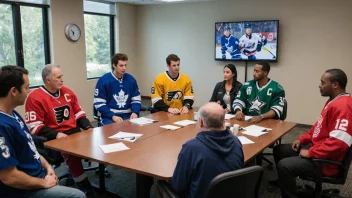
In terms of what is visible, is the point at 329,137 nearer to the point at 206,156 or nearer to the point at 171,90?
the point at 206,156

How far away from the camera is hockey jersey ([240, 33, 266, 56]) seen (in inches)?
223

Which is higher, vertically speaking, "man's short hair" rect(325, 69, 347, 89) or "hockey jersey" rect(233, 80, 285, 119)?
"man's short hair" rect(325, 69, 347, 89)

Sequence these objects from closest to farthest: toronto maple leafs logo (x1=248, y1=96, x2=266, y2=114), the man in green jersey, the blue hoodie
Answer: the blue hoodie, the man in green jersey, toronto maple leafs logo (x1=248, y1=96, x2=266, y2=114)

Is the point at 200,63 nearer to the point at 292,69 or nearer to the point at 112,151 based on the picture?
the point at 292,69

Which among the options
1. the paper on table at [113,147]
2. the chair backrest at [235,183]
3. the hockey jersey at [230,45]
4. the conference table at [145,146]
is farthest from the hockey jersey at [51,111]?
the hockey jersey at [230,45]

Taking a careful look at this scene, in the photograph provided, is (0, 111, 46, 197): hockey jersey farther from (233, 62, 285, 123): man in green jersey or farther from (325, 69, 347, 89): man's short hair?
(325, 69, 347, 89): man's short hair

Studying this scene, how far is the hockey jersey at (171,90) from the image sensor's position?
389 centimetres

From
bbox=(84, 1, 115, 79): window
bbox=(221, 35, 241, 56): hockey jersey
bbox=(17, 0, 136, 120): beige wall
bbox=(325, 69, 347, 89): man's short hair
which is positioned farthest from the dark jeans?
bbox=(84, 1, 115, 79): window

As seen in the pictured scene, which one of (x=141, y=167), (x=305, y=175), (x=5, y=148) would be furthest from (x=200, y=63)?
(x=5, y=148)

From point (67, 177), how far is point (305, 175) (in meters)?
2.33

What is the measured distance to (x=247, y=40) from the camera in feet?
19.0

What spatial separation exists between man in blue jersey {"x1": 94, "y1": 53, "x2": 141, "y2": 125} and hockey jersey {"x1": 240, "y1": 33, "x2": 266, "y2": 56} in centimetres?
281

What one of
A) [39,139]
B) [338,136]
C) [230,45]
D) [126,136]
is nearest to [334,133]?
[338,136]

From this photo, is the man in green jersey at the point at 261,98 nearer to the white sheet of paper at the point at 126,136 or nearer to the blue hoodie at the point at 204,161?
the white sheet of paper at the point at 126,136
